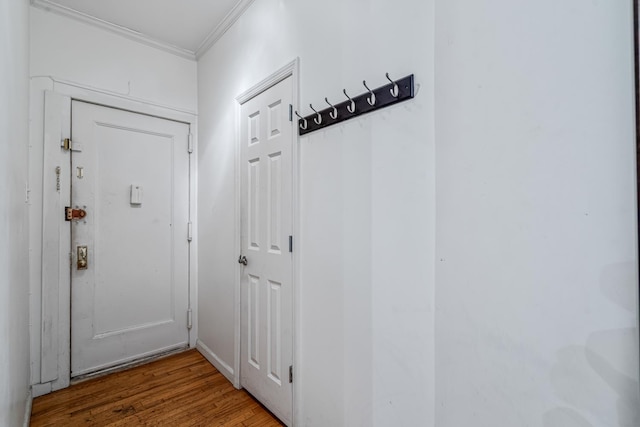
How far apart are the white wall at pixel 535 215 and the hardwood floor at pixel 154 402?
4.62 ft

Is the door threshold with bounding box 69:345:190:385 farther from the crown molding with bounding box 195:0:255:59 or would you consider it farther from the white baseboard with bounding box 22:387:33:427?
the crown molding with bounding box 195:0:255:59

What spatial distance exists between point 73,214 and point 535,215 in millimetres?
2784

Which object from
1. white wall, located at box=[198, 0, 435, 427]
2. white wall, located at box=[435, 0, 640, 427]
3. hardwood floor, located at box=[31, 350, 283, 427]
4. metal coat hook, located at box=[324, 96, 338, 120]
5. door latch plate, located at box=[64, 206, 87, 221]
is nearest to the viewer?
white wall, located at box=[435, 0, 640, 427]

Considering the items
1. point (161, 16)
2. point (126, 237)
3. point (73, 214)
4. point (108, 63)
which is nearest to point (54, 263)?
point (73, 214)

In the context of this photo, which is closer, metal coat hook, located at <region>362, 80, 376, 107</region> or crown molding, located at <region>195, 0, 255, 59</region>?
metal coat hook, located at <region>362, 80, 376, 107</region>

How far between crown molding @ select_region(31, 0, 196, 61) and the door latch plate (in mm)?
1416

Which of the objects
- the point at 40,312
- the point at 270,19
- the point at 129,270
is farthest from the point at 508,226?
the point at 40,312

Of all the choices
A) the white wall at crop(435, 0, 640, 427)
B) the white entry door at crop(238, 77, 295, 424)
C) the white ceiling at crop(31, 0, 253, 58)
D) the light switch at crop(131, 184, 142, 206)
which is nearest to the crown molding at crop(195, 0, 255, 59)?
the white ceiling at crop(31, 0, 253, 58)

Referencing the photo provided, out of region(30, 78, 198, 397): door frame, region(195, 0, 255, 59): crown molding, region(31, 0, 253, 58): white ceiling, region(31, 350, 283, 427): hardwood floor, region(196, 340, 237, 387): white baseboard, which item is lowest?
region(31, 350, 283, 427): hardwood floor

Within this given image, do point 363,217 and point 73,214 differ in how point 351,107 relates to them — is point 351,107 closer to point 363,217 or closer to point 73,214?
point 363,217

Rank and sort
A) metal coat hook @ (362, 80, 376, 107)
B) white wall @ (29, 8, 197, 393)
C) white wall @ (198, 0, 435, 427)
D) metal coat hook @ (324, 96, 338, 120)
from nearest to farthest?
white wall @ (198, 0, 435, 427) → metal coat hook @ (362, 80, 376, 107) → metal coat hook @ (324, 96, 338, 120) → white wall @ (29, 8, 197, 393)

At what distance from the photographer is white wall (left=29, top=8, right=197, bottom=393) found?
202 centimetres

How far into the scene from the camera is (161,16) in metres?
2.21

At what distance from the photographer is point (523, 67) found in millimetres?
822
